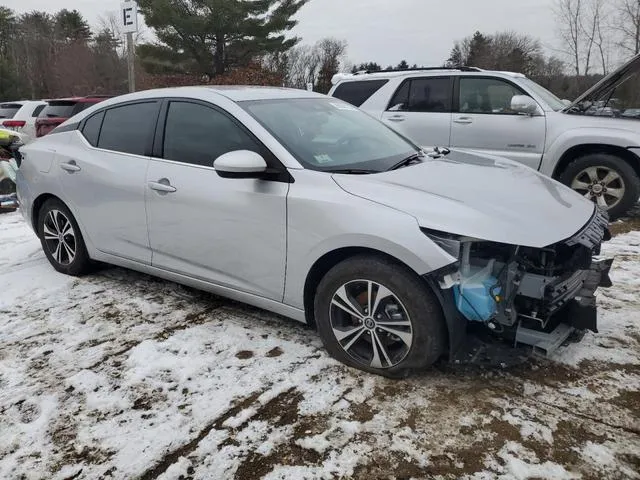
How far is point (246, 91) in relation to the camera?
372 centimetres

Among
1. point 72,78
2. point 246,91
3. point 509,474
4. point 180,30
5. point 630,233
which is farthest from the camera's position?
point 72,78

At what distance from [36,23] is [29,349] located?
199ft

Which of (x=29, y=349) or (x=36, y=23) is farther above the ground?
(x=36, y=23)

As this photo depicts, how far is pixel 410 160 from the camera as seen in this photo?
3.44 meters

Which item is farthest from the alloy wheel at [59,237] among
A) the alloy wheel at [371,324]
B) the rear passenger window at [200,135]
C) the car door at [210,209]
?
the alloy wheel at [371,324]

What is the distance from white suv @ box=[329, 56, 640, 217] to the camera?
6023 millimetres

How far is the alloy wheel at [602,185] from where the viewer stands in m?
6.05

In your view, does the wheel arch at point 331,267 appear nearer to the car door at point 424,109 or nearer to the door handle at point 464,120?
the car door at point 424,109

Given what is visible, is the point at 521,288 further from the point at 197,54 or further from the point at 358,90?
the point at 197,54

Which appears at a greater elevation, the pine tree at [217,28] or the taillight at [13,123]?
the pine tree at [217,28]

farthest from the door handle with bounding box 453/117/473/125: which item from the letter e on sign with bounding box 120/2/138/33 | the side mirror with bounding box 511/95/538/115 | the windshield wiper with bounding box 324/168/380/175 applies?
the letter e on sign with bounding box 120/2/138/33

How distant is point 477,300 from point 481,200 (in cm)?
55

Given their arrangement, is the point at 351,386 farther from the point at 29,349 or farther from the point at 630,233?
the point at 630,233

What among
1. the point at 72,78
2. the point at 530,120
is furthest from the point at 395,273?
the point at 72,78
